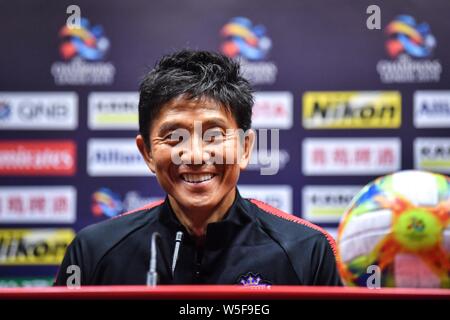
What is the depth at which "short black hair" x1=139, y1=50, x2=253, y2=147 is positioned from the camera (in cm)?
130

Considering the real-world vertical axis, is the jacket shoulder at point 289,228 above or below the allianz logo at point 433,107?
below

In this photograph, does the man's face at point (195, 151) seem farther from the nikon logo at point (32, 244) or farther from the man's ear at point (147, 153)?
the nikon logo at point (32, 244)

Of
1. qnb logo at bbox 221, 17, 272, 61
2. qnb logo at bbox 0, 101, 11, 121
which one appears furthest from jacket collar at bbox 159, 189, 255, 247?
qnb logo at bbox 0, 101, 11, 121

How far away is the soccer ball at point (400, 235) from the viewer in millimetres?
1905

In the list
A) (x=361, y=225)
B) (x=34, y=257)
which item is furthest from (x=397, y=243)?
(x=34, y=257)

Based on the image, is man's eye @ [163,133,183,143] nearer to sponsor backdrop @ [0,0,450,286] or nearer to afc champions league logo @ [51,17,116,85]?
sponsor backdrop @ [0,0,450,286]

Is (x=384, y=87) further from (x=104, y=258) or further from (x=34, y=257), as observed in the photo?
(x=104, y=258)

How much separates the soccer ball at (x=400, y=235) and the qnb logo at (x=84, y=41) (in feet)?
6.23

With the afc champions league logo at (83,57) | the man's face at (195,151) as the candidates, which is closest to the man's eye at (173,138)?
the man's face at (195,151)

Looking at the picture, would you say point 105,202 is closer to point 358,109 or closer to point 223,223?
point 358,109

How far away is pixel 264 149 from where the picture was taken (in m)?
3.57

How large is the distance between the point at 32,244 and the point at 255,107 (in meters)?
1.45

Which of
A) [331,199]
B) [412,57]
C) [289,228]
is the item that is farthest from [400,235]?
[412,57]

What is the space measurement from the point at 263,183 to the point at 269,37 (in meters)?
0.80
